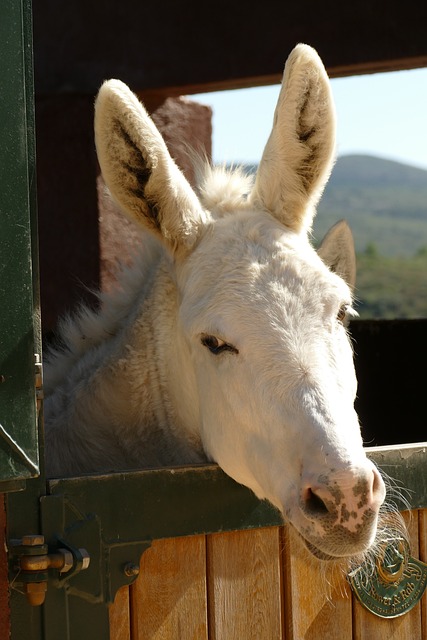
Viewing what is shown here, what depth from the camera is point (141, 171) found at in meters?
2.87

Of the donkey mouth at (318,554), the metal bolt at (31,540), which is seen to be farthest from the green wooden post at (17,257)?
the donkey mouth at (318,554)

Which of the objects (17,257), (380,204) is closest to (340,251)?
(17,257)

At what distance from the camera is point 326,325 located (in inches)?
105

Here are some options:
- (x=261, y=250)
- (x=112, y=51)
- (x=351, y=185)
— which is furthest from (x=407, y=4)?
(x=351, y=185)

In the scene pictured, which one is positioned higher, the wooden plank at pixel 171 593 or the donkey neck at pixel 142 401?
the donkey neck at pixel 142 401

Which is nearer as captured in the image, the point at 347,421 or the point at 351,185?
the point at 347,421

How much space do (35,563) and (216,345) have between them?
81 centimetres

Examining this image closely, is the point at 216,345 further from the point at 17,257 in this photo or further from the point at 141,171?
the point at 17,257

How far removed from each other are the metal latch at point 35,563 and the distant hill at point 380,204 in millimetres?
69393

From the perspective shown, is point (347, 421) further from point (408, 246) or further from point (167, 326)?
point (408, 246)

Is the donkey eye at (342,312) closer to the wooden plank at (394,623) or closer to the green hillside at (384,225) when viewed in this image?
the wooden plank at (394,623)

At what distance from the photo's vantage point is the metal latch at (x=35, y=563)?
2223 millimetres

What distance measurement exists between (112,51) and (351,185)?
327ft

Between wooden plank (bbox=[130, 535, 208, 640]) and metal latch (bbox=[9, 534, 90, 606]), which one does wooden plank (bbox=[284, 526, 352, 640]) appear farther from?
metal latch (bbox=[9, 534, 90, 606])
